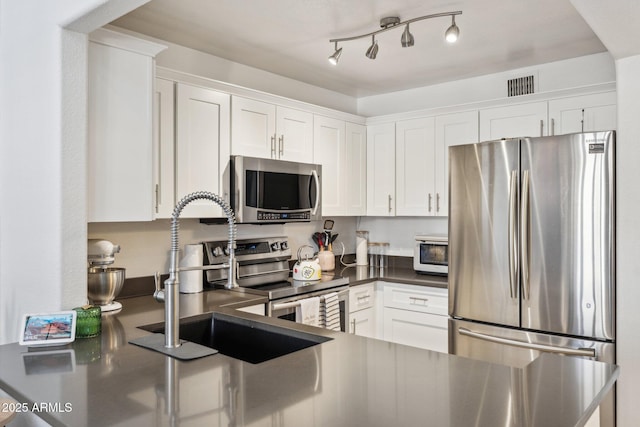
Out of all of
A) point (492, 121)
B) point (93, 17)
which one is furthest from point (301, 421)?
point (492, 121)

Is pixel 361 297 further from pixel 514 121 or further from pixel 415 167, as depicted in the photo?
pixel 514 121

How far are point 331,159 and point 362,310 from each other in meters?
1.21

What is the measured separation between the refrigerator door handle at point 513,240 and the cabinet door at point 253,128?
5.09 feet

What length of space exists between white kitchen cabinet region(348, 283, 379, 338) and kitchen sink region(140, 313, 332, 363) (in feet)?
4.63

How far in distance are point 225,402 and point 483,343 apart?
2.09m

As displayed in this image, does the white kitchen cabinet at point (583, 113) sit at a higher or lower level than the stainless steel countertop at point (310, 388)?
higher

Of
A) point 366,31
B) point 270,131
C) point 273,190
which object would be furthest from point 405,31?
point 273,190

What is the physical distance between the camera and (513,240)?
2.70 m

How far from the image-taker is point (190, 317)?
2166mm

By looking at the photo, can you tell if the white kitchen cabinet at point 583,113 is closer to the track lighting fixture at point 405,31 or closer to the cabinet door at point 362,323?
the track lighting fixture at point 405,31

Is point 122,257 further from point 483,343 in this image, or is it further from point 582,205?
point 582,205

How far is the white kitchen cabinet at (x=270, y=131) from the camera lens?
9.89ft

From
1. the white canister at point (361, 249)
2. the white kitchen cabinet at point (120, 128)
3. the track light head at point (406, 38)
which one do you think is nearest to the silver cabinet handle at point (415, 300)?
the white canister at point (361, 249)

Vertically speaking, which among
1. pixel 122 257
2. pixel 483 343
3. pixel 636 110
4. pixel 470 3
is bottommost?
pixel 483 343
